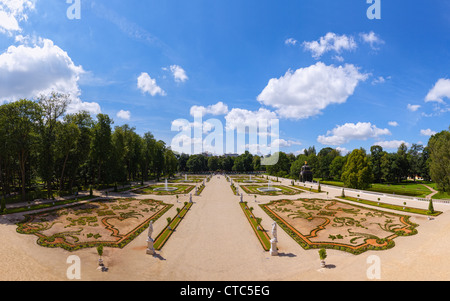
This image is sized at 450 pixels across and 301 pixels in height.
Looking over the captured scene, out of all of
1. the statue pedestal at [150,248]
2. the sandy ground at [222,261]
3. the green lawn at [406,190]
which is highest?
the statue pedestal at [150,248]

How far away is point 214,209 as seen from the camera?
2612 cm

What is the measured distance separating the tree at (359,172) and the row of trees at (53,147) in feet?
165

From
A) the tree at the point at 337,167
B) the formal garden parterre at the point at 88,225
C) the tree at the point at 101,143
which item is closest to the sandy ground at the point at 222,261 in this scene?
the formal garden parterre at the point at 88,225

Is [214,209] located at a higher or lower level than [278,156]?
lower

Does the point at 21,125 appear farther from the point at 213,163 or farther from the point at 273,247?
the point at 213,163

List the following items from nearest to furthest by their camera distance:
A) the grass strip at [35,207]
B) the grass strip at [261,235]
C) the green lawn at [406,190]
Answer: the grass strip at [261,235] → the grass strip at [35,207] → the green lawn at [406,190]

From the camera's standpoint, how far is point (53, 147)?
3022cm

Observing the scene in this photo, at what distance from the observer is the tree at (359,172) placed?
129ft

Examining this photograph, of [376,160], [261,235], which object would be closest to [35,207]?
[261,235]

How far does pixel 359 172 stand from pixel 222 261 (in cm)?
3874

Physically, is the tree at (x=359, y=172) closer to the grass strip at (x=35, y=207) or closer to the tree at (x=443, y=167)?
the tree at (x=443, y=167)
